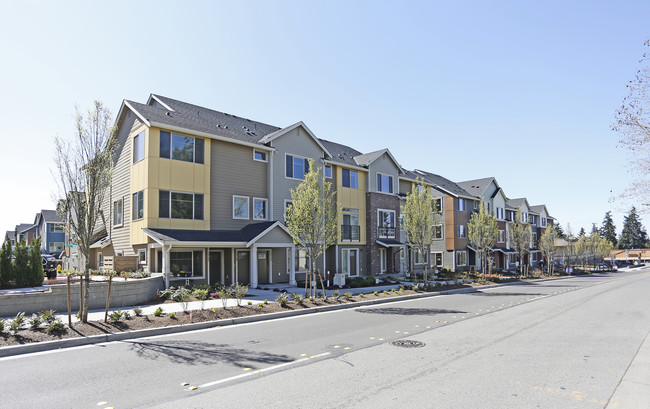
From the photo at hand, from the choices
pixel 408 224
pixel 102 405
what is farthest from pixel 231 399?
pixel 408 224

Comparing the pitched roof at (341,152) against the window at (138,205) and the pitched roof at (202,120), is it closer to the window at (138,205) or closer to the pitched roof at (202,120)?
the pitched roof at (202,120)

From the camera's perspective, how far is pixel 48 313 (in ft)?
36.1

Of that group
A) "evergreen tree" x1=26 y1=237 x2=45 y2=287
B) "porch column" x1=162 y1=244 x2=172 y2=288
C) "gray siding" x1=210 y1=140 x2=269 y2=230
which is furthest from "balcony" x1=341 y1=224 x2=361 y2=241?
"evergreen tree" x1=26 y1=237 x2=45 y2=287

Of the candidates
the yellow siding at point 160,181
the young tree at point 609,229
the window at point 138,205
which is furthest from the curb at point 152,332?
the young tree at point 609,229

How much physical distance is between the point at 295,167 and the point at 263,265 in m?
6.71

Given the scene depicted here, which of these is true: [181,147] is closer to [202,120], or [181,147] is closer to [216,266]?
[202,120]

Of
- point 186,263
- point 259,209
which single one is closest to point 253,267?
point 186,263

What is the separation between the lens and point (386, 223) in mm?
33656

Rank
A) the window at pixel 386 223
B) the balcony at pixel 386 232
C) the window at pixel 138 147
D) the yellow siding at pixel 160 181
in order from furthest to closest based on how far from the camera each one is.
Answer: the window at pixel 386 223
the balcony at pixel 386 232
the window at pixel 138 147
the yellow siding at pixel 160 181

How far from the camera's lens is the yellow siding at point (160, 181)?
20.0m

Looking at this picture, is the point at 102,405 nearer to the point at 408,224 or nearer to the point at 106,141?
the point at 106,141

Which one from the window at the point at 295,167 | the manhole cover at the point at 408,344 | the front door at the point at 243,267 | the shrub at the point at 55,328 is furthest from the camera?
the window at the point at 295,167

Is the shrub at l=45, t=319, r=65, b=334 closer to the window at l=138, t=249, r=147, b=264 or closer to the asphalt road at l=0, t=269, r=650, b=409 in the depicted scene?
the asphalt road at l=0, t=269, r=650, b=409

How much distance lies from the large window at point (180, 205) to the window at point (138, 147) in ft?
8.12
